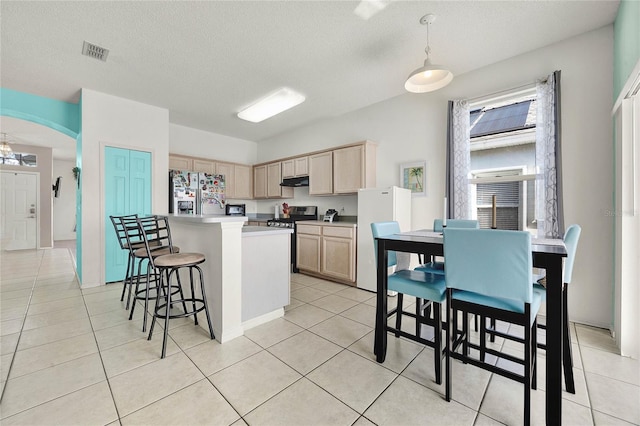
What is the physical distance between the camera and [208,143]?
227 inches

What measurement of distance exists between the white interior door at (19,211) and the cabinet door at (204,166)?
543 centimetres

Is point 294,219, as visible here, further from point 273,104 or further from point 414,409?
point 414,409

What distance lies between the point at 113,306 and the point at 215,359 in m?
1.88

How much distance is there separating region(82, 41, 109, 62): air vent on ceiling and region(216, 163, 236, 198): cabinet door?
9.30 feet

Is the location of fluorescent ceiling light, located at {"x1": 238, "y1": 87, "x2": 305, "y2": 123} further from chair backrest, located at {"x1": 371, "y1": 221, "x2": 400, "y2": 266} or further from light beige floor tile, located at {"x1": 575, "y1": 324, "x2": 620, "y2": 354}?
light beige floor tile, located at {"x1": 575, "y1": 324, "x2": 620, "y2": 354}

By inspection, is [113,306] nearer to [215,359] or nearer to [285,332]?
[215,359]

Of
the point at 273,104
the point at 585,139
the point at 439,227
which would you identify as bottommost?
the point at 439,227

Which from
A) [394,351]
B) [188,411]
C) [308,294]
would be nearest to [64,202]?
[308,294]

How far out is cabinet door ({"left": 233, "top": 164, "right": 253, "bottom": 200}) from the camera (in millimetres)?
5956

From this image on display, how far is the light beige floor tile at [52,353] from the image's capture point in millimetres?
1820

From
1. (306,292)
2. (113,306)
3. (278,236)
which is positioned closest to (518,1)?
(278,236)

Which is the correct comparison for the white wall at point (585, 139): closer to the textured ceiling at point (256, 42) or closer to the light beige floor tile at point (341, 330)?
the textured ceiling at point (256, 42)

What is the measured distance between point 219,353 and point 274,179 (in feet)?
13.6

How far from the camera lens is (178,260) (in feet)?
7.04
